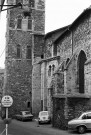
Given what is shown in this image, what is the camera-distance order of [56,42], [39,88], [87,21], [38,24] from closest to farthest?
[87,21] → [56,42] → [39,88] → [38,24]

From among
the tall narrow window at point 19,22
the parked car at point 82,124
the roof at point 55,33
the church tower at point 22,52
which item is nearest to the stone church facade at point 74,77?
the parked car at point 82,124

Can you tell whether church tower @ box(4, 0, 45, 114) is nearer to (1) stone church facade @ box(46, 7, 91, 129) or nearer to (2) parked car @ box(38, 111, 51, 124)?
(2) parked car @ box(38, 111, 51, 124)

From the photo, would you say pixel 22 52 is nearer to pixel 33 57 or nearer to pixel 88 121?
pixel 33 57

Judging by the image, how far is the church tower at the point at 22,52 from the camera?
112 feet

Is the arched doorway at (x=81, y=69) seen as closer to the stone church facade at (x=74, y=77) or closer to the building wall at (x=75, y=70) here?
the stone church facade at (x=74, y=77)

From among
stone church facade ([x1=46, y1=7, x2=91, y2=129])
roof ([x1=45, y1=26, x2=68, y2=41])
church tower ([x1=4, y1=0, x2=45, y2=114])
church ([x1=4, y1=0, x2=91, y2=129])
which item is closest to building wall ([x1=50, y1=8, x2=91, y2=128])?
stone church facade ([x1=46, y1=7, x2=91, y2=129])

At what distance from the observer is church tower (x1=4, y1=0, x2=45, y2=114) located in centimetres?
3416

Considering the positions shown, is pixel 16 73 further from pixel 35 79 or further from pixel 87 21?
pixel 87 21

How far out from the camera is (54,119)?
22.5 m

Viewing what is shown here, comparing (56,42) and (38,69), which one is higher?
(56,42)

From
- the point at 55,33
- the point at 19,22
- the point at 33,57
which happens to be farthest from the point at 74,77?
the point at 19,22

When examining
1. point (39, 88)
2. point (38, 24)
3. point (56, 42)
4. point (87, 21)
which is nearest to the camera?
point (87, 21)

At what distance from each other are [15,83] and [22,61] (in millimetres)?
3225

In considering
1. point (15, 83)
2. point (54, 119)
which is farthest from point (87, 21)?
point (15, 83)
